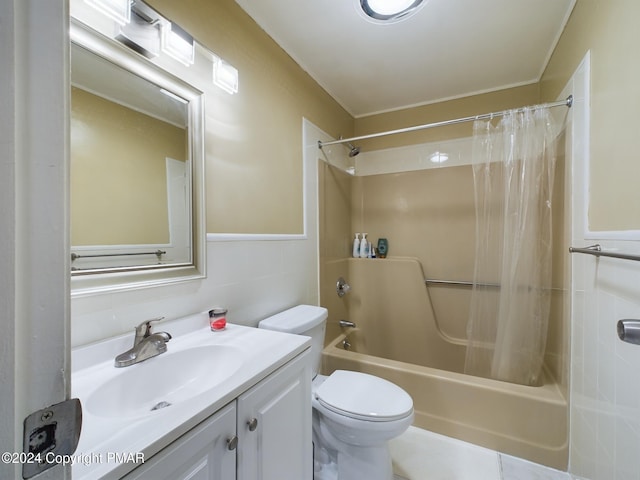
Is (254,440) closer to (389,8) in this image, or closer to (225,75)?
(225,75)

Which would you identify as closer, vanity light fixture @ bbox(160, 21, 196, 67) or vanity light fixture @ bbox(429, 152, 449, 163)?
vanity light fixture @ bbox(160, 21, 196, 67)

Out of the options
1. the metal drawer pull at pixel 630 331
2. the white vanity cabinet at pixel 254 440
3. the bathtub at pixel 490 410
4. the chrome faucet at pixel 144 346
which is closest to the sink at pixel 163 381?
the chrome faucet at pixel 144 346

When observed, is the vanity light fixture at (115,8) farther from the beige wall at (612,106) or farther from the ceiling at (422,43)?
the beige wall at (612,106)

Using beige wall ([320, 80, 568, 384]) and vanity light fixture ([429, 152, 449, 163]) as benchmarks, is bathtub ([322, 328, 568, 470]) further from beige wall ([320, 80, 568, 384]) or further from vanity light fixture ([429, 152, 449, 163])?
vanity light fixture ([429, 152, 449, 163])

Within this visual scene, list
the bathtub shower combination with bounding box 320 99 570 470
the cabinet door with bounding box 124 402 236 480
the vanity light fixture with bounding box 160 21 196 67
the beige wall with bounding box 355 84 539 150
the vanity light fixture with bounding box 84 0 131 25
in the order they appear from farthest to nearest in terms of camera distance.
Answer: the beige wall with bounding box 355 84 539 150, the bathtub shower combination with bounding box 320 99 570 470, the vanity light fixture with bounding box 160 21 196 67, the vanity light fixture with bounding box 84 0 131 25, the cabinet door with bounding box 124 402 236 480

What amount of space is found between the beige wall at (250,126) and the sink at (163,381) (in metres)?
0.54

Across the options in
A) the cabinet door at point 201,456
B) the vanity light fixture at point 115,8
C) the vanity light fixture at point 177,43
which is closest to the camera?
the cabinet door at point 201,456

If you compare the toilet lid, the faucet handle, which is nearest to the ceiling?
the faucet handle

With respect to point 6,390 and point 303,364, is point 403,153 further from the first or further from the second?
Result: point 6,390

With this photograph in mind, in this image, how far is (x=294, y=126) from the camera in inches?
72.1

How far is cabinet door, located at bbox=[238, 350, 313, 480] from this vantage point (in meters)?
0.79

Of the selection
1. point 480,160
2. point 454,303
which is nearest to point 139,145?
point 480,160

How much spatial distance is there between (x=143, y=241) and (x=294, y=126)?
1.20 metres

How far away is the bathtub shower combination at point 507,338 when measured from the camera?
59.2 inches
